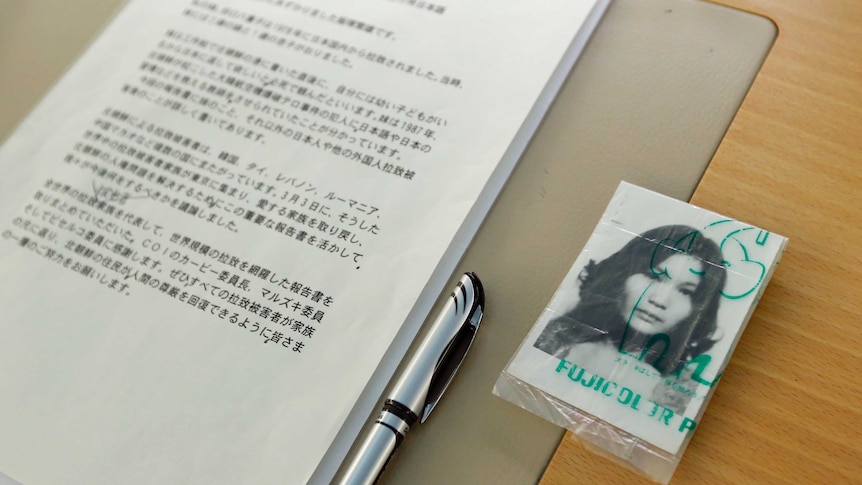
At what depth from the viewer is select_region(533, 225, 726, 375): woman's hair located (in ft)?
1.22

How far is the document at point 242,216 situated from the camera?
0.42m

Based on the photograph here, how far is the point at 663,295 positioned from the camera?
39 cm

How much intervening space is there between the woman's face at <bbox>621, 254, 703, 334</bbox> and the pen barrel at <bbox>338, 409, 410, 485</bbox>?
144 millimetres

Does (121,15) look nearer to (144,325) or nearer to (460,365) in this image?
(144,325)

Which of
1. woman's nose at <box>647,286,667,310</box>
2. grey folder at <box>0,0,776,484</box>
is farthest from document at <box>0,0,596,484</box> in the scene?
woman's nose at <box>647,286,667,310</box>

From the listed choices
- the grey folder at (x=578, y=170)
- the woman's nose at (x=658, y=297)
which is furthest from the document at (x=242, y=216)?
the woman's nose at (x=658, y=297)

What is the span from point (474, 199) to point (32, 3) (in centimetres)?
49

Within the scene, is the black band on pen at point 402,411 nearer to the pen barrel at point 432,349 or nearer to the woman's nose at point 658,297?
the pen barrel at point 432,349

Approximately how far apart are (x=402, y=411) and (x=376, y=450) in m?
0.03

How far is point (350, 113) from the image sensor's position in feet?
1.67

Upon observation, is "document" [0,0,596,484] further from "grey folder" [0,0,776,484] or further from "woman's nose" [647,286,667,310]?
"woman's nose" [647,286,667,310]

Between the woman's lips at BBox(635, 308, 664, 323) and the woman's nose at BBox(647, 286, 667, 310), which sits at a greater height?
the woman's nose at BBox(647, 286, 667, 310)

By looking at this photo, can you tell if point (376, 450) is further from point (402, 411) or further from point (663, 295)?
point (663, 295)

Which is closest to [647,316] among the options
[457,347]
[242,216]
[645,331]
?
[645,331]
